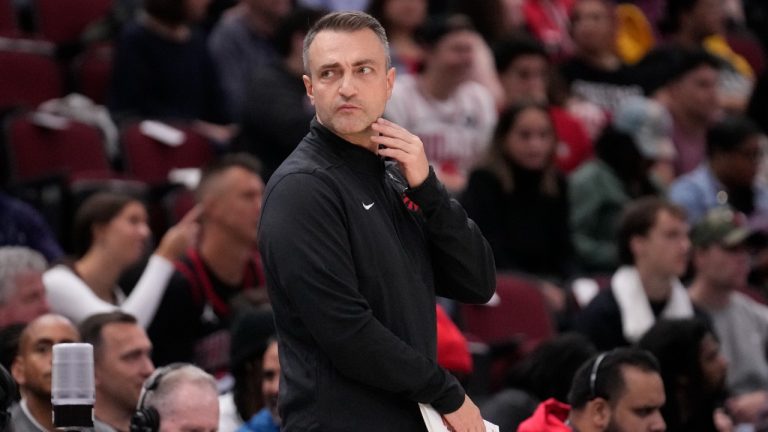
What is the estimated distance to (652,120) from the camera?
870cm

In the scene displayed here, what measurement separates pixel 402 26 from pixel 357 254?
17.2 feet

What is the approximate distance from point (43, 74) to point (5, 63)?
0.23m

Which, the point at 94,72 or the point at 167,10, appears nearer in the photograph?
the point at 167,10

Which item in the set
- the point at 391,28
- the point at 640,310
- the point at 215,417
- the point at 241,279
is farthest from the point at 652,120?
the point at 215,417

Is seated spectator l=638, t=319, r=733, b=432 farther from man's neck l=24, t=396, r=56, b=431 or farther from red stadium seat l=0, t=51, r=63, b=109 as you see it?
red stadium seat l=0, t=51, r=63, b=109

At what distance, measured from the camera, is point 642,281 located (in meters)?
6.62

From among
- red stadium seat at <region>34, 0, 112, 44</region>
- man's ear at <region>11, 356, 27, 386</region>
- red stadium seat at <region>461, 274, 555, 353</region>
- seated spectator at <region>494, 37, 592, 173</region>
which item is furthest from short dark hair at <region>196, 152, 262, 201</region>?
seated spectator at <region>494, 37, 592, 173</region>

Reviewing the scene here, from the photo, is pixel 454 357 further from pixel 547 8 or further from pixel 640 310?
pixel 547 8

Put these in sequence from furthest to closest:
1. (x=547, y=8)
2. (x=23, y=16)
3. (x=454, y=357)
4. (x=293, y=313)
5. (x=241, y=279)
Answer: (x=547, y=8) → (x=23, y=16) → (x=241, y=279) → (x=454, y=357) → (x=293, y=313)

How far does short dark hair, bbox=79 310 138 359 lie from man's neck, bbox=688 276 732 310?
9.49ft

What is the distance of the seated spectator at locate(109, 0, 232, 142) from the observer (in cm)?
781

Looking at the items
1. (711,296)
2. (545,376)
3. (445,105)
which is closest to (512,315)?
(711,296)

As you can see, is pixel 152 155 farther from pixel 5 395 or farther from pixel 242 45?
pixel 5 395

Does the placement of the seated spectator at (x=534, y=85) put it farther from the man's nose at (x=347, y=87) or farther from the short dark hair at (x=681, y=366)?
the man's nose at (x=347, y=87)
